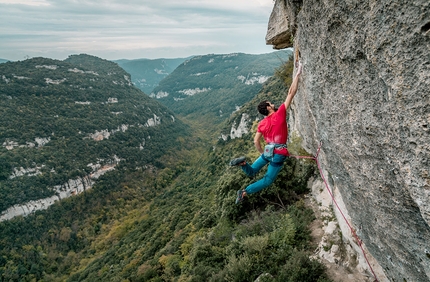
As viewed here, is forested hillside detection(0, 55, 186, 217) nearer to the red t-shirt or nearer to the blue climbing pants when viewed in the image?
the blue climbing pants

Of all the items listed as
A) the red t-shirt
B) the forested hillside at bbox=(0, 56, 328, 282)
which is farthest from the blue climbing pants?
the forested hillside at bbox=(0, 56, 328, 282)

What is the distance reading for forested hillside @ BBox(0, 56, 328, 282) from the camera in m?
7.97

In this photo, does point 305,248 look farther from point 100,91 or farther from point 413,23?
point 100,91

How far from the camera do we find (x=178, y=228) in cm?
3253

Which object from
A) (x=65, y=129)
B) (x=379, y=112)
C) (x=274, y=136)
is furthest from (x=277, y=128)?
(x=65, y=129)

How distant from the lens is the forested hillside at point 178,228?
797 centimetres

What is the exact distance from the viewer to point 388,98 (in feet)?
8.75

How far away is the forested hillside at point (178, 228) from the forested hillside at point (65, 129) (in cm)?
679

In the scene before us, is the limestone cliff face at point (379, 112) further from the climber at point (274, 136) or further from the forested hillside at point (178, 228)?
the forested hillside at point (178, 228)

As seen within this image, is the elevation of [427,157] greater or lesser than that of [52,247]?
greater

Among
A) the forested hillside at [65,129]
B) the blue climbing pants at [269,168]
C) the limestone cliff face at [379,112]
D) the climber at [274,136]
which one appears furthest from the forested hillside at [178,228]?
the forested hillside at [65,129]

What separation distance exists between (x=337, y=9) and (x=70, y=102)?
4775 inches

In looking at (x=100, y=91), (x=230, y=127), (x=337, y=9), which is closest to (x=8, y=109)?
(x=100, y=91)

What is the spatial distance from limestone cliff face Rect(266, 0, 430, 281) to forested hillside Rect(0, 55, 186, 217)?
83.7 meters
